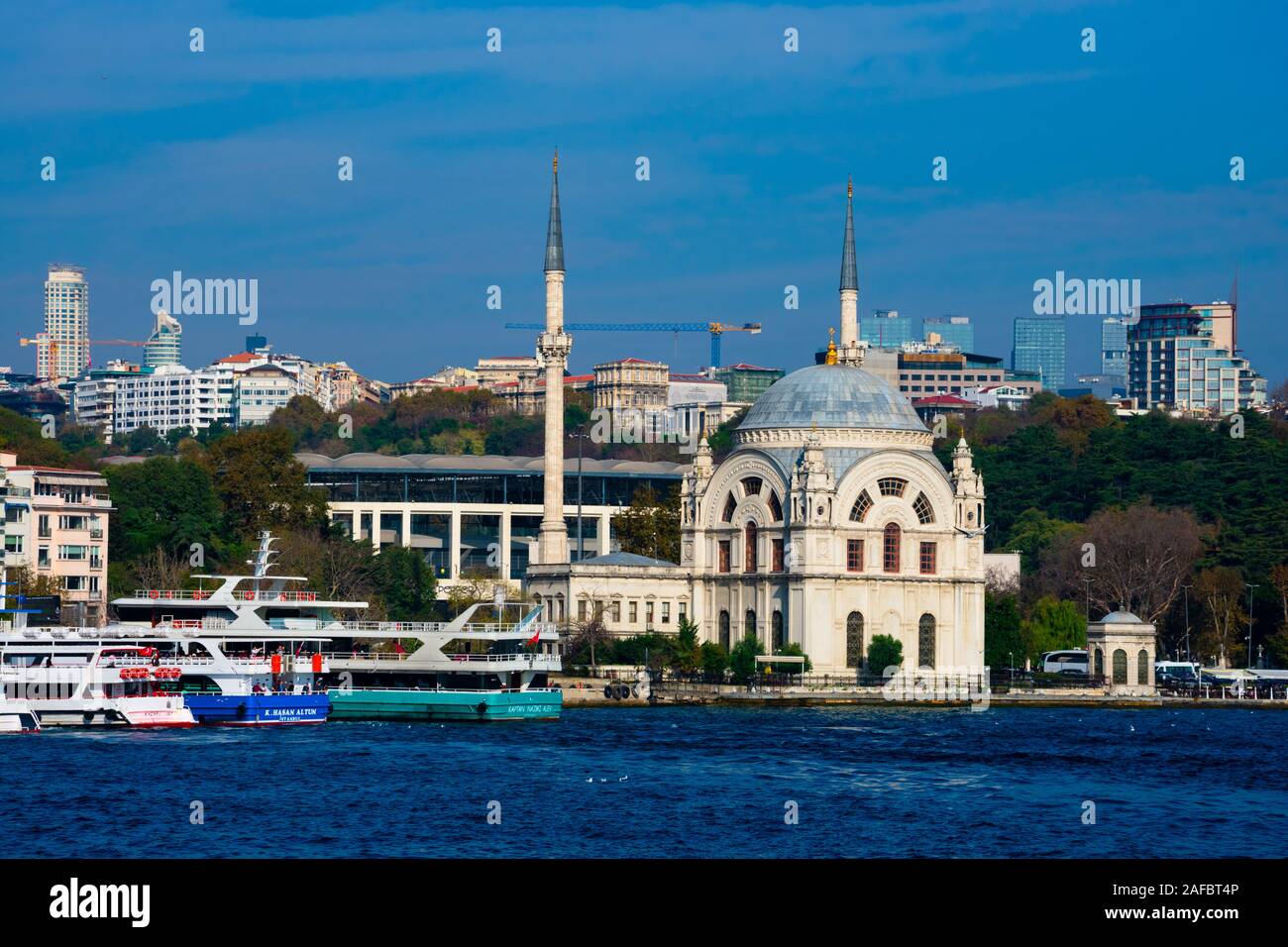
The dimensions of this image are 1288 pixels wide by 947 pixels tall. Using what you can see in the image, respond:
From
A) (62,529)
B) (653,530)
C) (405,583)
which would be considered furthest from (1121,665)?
(62,529)

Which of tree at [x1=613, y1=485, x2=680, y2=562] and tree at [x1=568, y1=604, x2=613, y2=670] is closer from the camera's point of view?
tree at [x1=568, y1=604, x2=613, y2=670]

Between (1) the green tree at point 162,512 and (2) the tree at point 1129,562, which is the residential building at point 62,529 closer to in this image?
(1) the green tree at point 162,512

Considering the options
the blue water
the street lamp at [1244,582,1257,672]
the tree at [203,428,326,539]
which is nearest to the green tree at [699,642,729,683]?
the blue water

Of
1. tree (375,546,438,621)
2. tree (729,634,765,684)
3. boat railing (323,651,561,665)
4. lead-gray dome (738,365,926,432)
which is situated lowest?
tree (729,634,765,684)

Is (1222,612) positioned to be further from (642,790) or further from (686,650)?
(642,790)

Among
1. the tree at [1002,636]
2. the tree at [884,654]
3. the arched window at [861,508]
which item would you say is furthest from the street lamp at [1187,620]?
the arched window at [861,508]

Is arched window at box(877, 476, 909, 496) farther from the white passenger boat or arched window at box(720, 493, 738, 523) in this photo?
the white passenger boat
